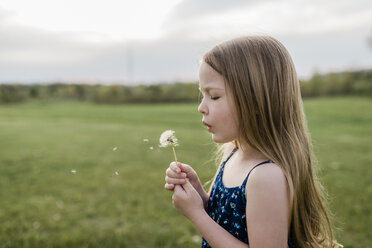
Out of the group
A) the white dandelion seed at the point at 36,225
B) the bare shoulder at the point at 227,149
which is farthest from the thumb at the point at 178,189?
the white dandelion seed at the point at 36,225

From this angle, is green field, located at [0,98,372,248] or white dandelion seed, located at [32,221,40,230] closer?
green field, located at [0,98,372,248]

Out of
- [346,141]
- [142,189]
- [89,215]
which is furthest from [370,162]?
[89,215]

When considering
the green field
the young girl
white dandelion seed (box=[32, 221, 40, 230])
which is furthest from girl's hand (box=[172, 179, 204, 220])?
white dandelion seed (box=[32, 221, 40, 230])

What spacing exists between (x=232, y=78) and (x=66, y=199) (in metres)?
4.19

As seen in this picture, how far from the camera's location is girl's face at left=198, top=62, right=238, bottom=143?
1.45 m

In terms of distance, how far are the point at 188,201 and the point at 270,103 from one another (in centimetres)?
61

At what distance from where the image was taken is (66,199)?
15.8 feet

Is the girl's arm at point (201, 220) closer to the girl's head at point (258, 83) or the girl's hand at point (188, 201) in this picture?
the girl's hand at point (188, 201)

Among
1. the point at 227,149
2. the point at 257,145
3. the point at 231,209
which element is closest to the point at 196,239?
the point at 227,149

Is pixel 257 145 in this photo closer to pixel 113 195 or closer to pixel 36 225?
pixel 36 225

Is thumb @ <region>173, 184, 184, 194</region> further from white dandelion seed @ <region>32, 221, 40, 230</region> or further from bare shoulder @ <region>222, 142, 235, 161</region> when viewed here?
white dandelion seed @ <region>32, 221, 40, 230</region>

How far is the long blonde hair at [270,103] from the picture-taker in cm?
143

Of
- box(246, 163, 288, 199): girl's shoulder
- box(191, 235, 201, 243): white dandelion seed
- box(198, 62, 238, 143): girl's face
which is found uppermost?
box(198, 62, 238, 143): girl's face

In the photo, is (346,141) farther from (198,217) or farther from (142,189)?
(198,217)
